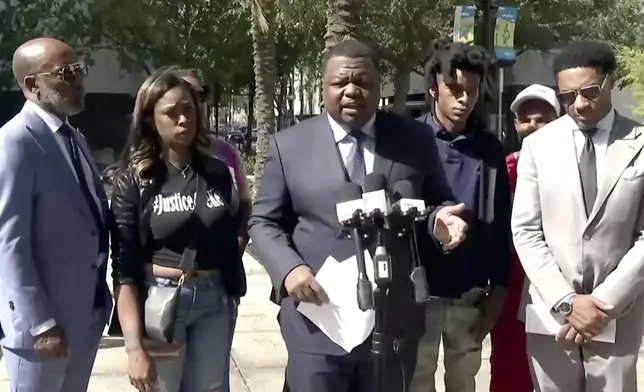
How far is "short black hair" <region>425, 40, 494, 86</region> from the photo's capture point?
140 inches

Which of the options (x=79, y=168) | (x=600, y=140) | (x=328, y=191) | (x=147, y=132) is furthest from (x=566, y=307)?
(x=79, y=168)

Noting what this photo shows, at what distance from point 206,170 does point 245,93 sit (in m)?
34.9

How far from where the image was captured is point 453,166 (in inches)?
145

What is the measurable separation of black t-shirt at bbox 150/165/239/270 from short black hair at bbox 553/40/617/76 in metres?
1.54

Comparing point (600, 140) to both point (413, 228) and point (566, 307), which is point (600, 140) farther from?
point (413, 228)

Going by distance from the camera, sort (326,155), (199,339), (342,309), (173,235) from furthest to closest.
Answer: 1. (199,339)
2. (173,235)
3. (326,155)
4. (342,309)

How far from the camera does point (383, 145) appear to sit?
3000 mm

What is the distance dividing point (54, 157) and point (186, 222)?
59cm

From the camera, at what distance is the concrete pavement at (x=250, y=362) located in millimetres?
5677

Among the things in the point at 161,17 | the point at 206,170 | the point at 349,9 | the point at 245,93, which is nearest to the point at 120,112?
the point at 161,17

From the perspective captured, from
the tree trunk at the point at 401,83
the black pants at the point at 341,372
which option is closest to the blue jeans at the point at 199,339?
the black pants at the point at 341,372

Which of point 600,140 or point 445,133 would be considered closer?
point 600,140

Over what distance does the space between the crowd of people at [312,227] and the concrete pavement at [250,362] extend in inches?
80.8

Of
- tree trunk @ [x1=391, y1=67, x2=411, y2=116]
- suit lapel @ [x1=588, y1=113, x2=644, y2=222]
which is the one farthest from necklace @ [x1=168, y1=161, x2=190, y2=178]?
tree trunk @ [x1=391, y1=67, x2=411, y2=116]
